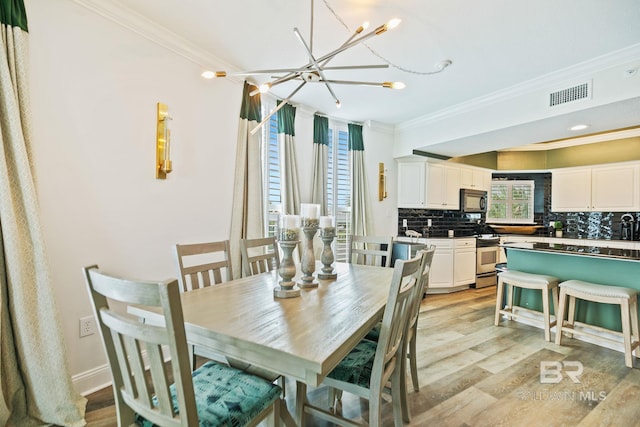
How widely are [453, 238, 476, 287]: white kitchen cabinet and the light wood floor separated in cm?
157

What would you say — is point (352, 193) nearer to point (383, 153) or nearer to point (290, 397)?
point (383, 153)

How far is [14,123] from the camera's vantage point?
163 cm

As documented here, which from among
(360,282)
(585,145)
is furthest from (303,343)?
(585,145)

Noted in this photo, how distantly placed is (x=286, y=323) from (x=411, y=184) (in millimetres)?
4135

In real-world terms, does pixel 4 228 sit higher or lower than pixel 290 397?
higher

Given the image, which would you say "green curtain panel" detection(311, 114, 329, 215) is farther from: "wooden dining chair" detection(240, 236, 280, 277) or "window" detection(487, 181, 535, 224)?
"window" detection(487, 181, 535, 224)

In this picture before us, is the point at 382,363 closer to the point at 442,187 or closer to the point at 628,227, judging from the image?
the point at 442,187

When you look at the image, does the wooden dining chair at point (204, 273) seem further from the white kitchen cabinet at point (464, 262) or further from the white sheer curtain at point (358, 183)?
the white kitchen cabinet at point (464, 262)

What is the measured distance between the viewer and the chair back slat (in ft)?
2.67

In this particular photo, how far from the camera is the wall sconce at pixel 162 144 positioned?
2424 millimetres

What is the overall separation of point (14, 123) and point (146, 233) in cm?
103

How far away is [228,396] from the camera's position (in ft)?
3.78
